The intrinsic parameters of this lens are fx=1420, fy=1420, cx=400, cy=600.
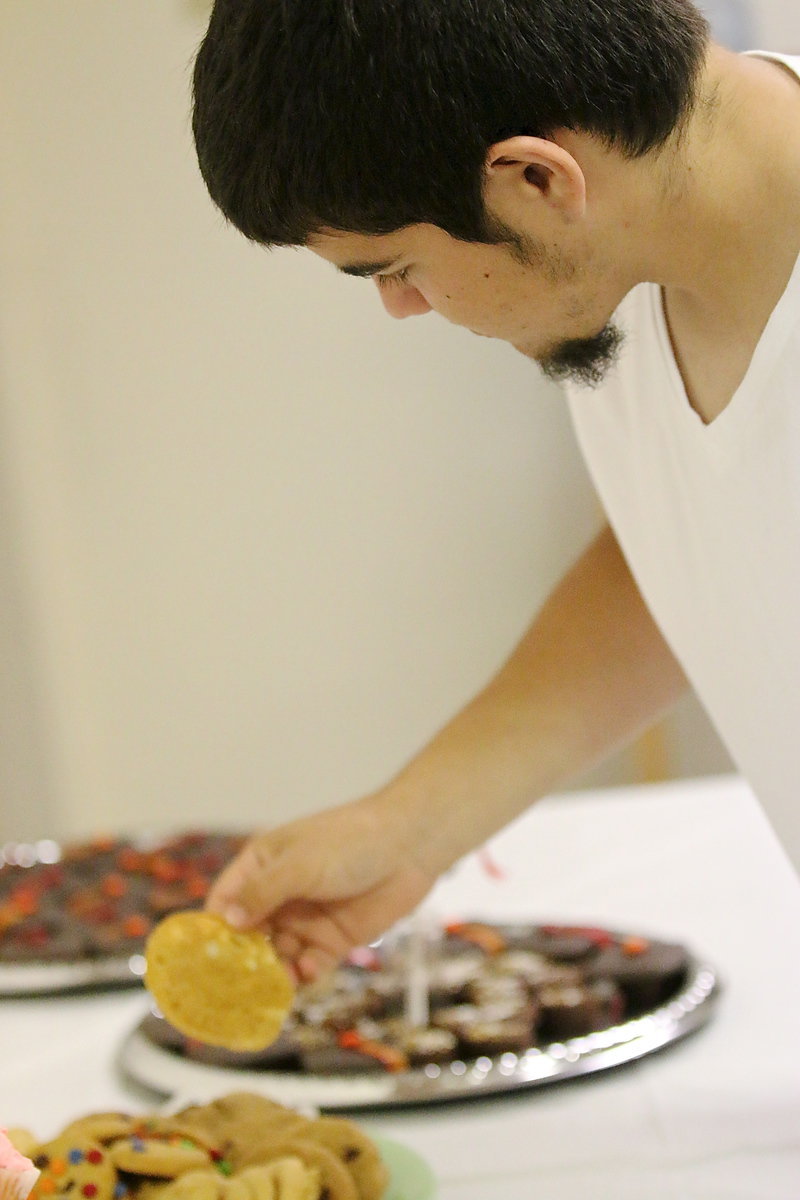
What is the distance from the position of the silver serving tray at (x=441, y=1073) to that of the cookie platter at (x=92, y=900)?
245 mm

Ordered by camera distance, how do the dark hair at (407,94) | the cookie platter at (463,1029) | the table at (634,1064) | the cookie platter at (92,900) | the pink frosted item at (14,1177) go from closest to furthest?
the pink frosted item at (14,1177) → the dark hair at (407,94) → the table at (634,1064) → the cookie platter at (463,1029) → the cookie platter at (92,900)


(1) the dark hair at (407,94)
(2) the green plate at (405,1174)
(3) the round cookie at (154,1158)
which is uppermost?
(1) the dark hair at (407,94)

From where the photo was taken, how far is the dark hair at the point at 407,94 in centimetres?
81

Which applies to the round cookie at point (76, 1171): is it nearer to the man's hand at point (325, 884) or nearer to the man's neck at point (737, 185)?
the man's hand at point (325, 884)

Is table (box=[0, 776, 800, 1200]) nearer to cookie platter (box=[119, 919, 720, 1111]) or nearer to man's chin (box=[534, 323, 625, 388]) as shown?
cookie platter (box=[119, 919, 720, 1111])

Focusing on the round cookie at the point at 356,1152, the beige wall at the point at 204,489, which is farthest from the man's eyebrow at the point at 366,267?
the beige wall at the point at 204,489

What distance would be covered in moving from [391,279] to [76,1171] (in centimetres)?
61

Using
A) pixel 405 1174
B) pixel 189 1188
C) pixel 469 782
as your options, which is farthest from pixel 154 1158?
pixel 469 782

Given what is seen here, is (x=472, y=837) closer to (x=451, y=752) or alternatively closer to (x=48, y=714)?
(x=451, y=752)

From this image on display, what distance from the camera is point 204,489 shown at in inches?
135

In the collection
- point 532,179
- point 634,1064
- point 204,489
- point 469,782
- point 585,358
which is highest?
point 532,179

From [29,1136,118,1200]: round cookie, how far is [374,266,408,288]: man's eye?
594 millimetres

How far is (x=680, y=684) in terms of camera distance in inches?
51.9

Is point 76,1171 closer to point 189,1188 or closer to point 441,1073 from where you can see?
point 189,1188
